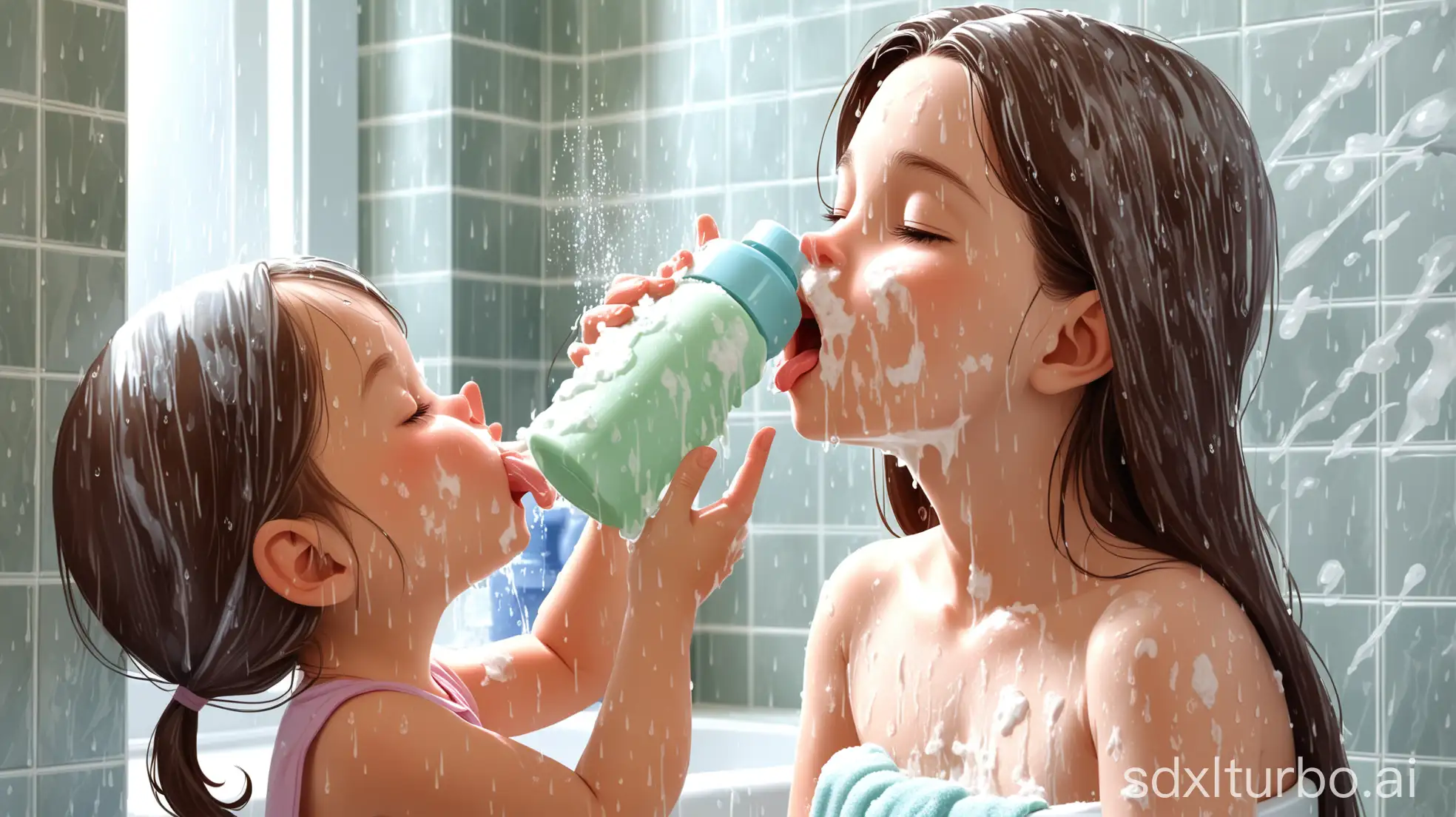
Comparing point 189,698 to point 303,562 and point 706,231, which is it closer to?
point 303,562

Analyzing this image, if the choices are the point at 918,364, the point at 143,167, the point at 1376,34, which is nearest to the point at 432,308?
the point at 143,167

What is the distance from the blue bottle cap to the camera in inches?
35.9

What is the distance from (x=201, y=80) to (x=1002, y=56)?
197 cm

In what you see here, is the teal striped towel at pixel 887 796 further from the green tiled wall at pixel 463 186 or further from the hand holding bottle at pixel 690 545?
the green tiled wall at pixel 463 186

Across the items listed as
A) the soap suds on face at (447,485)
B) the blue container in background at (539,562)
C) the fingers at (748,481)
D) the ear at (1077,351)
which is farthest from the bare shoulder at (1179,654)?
the blue container in background at (539,562)

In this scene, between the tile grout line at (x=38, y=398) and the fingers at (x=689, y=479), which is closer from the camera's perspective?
the fingers at (x=689, y=479)

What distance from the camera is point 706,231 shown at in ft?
3.27

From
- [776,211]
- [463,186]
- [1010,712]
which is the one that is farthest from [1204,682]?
[463,186]

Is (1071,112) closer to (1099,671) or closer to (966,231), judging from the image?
(966,231)

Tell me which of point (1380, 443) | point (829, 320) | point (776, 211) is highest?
point (776, 211)

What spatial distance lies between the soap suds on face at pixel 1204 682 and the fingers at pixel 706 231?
1.31 ft

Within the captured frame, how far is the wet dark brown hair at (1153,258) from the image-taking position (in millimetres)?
907

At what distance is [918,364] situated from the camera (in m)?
0.93

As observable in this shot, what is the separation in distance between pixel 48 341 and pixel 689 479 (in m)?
0.92
